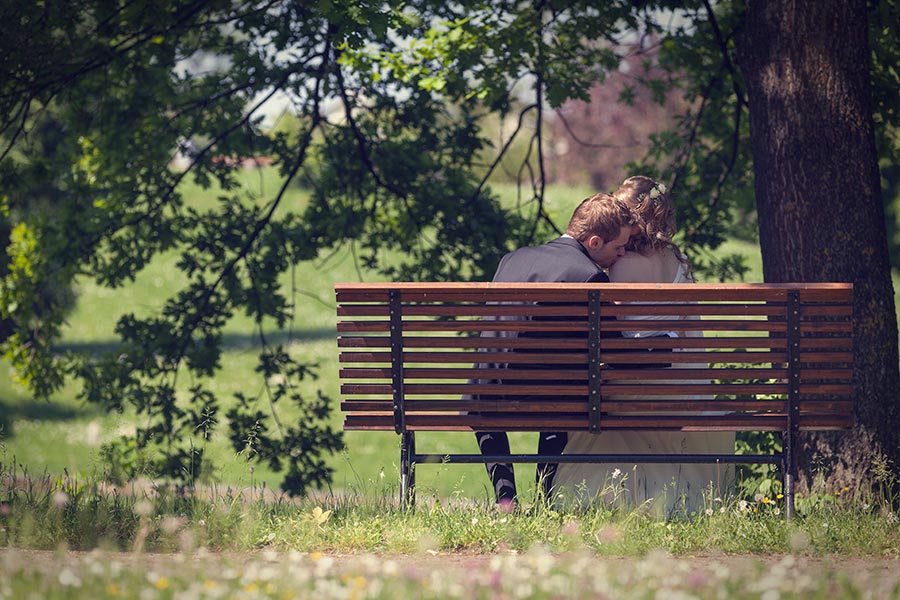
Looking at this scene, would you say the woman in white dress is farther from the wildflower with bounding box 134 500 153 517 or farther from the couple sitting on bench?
the wildflower with bounding box 134 500 153 517

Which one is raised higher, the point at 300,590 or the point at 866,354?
the point at 866,354

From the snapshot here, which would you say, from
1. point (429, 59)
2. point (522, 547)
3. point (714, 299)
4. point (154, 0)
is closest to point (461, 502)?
point (522, 547)

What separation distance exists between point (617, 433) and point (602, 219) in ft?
3.35

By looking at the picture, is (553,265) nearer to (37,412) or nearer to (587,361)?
(587,361)

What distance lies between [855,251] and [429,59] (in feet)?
10.9

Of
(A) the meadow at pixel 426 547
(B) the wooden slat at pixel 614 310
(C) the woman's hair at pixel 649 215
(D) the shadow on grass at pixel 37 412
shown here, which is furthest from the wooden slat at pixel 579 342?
(D) the shadow on grass at pixel 37 412

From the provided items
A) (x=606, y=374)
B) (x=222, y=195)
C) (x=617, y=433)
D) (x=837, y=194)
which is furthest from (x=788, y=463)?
(x=222, y=195)

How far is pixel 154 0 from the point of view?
817 centimetres

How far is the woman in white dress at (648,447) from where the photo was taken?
5352 mm

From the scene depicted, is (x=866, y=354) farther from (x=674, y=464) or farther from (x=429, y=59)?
(x=429, y=59)

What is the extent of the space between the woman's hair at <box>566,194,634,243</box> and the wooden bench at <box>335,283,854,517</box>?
0.56 m

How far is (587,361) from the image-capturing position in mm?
4988

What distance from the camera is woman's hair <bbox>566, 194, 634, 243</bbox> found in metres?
5.45

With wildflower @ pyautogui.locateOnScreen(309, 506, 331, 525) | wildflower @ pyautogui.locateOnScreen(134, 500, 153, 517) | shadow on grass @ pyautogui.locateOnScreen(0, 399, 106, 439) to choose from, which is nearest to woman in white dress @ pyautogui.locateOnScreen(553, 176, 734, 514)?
wildflower @ pyautogui.locateOnScreen(309, 506, 331, 525)
